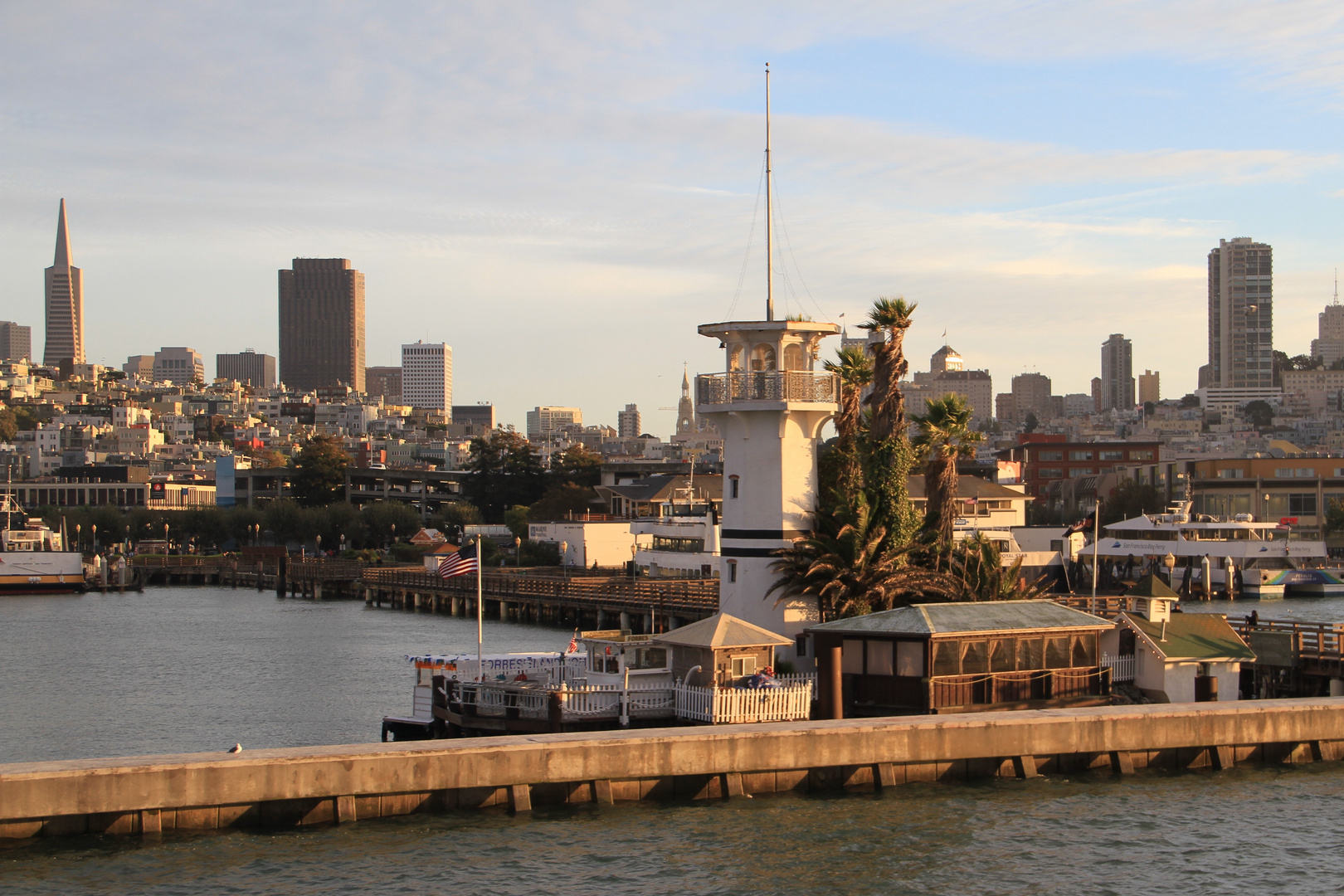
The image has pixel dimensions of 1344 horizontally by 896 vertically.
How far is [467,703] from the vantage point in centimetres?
3123

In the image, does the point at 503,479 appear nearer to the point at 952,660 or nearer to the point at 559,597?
the point at 559,597

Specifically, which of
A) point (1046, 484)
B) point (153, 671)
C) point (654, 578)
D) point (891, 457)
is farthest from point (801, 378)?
point (1046, 484)

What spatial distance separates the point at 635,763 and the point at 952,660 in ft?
23.8

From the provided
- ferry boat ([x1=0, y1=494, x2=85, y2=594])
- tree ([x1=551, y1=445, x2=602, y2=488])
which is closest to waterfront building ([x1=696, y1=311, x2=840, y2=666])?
ferry boat ([x1=0, y1=494, x2=85, y2=594])

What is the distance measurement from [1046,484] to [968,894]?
149832 mm

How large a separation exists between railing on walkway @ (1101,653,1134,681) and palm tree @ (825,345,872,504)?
686 centimetres

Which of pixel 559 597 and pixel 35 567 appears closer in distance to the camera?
pixel 559 597

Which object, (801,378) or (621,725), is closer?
(621,725)

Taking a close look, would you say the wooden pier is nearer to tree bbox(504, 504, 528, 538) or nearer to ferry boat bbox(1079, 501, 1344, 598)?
tree bbox(504, 504, 528, 538)

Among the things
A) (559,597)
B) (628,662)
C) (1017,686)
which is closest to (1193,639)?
(1017,686)

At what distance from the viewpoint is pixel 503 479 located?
486ft

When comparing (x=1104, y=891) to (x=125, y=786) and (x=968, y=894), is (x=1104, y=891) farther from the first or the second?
Result: (x=125, y=786)

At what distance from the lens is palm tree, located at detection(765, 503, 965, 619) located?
32438 millimetres

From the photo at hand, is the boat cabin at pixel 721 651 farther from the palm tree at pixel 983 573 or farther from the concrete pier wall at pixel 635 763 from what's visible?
the palm tree at pixel 983 573
